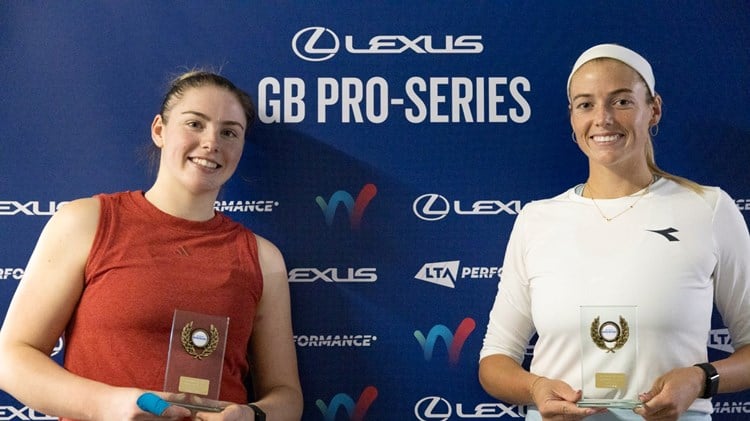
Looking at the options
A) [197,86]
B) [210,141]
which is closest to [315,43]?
[197,86]

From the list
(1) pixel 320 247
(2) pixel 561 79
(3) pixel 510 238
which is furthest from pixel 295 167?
(2) pixel 561 79

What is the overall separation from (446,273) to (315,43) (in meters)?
0.88

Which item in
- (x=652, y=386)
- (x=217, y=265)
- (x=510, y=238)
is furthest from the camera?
(x=510, y=238)

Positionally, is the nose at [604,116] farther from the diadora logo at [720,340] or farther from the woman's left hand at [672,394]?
the diadora logo at [720,340]

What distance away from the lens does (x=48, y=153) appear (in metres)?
2.76

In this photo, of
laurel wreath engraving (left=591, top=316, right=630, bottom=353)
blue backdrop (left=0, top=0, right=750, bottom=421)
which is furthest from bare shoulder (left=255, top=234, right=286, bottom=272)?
laurel wreath engraving (left=591, top=316, right=630, bottom=353)

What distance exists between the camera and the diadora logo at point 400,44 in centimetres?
281

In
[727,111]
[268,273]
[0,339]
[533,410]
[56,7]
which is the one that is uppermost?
[56,7]

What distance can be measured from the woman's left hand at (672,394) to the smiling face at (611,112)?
62 centimetres

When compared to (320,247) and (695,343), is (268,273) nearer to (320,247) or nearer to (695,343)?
(320,247)

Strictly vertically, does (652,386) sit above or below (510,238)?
below

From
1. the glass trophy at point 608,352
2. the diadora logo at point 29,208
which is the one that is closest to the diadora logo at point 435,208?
the glass trophy at point 608,352

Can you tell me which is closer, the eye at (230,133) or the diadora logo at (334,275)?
the eye at (230,133)

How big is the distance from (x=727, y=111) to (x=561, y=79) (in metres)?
0.56
